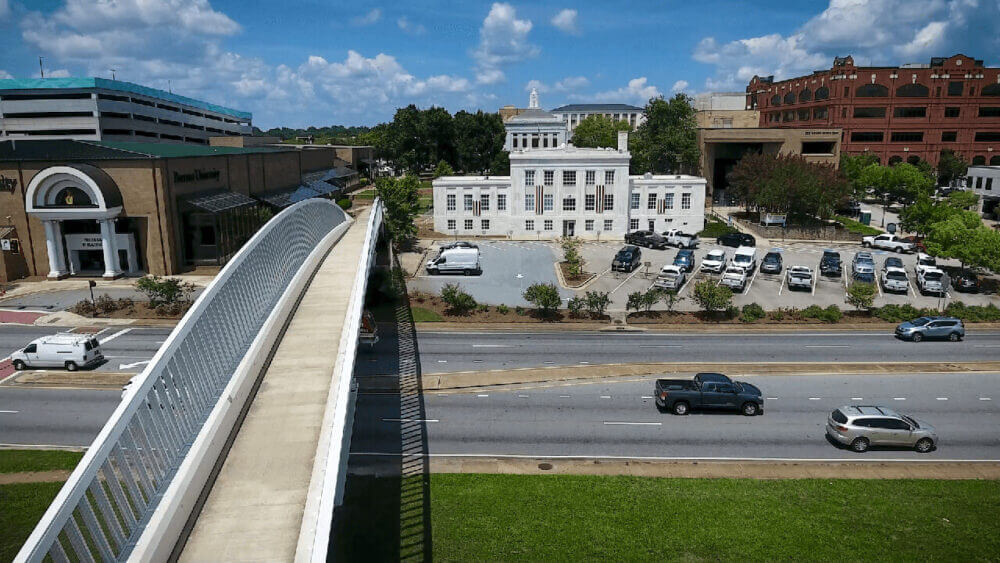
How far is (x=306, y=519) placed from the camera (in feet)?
37.8

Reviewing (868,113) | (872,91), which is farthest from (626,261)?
(872,91)

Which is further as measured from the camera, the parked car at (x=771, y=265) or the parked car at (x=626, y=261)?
the parked car at (x=626, y=261)

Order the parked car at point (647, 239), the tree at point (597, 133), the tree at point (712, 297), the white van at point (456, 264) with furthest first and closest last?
the tree at point (597, 133), the parked car at point (647, 239), the white van at point (456, 264), the tree at point (712, 297)

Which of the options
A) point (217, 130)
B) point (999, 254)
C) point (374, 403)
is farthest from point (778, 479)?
point (217, 130)

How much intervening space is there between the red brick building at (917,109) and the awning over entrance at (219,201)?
91397 mm

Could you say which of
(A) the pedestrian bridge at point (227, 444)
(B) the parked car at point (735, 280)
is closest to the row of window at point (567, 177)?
(B) the parked car at point (735, 280)

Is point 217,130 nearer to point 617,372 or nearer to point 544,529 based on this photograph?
point 617,372

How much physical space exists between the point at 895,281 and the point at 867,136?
230ft

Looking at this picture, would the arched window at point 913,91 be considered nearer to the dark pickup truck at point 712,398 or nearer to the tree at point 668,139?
the tree at point 668,139

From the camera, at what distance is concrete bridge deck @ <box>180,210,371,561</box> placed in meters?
11.3

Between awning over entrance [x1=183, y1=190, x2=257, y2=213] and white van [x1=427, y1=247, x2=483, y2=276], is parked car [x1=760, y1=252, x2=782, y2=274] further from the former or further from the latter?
awning over entrance [x1=183, y1=190, x2=257, y2=213]

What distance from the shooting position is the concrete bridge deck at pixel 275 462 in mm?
11312

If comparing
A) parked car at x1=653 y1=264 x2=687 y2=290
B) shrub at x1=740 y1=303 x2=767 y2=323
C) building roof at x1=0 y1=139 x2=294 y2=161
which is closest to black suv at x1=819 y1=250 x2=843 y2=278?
parked car at x1=653 y1=264 x2=687 y2=290

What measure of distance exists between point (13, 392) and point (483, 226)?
4868cm
